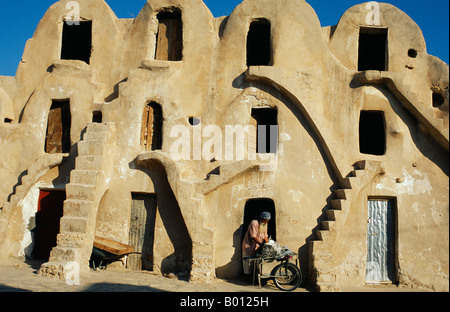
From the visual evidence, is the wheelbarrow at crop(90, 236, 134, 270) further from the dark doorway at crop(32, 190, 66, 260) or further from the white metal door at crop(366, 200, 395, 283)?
the white metal door at crop(366, 200, 395, 283)

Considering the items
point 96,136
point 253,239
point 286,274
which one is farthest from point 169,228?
point 286,274

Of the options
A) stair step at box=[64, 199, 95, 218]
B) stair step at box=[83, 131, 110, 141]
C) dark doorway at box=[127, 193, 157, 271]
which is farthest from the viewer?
dark doorway at box=[127, 193, 157, 271]

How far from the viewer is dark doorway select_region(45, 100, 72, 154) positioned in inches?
516

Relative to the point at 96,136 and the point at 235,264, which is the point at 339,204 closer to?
the point at 235,264

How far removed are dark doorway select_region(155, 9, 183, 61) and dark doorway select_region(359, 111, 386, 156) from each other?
6.45 meters

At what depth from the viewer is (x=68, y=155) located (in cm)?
1255

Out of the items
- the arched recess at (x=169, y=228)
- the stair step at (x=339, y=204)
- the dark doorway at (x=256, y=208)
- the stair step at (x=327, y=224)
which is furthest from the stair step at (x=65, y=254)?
the stair step at (x=339, y=204)

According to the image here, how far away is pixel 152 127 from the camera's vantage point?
12641 millimetres

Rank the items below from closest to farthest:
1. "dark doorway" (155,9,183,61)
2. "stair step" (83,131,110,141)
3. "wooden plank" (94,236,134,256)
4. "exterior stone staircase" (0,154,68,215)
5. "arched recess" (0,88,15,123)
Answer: "wooden plank" (94,236,134,256)
"stair step" (83,131,110,141)
"exterior stone staircase" (0,154,68,215)
"arched recess" (0,88,15,123)
"dark doorway" (155,9,183,61)

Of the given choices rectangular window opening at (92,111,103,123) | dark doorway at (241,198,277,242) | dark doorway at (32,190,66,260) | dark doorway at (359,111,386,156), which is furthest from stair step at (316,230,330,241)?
dark doorway at (32,190,66,260)

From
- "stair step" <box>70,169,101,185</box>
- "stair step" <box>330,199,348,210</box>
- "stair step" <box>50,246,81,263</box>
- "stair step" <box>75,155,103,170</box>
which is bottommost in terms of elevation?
"stair step" <box>50,246,81,263</box>

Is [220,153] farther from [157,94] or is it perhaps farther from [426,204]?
[426,204]

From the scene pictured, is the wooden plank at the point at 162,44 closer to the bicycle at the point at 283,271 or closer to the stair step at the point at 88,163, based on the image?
the stair step at the point at 88,163
